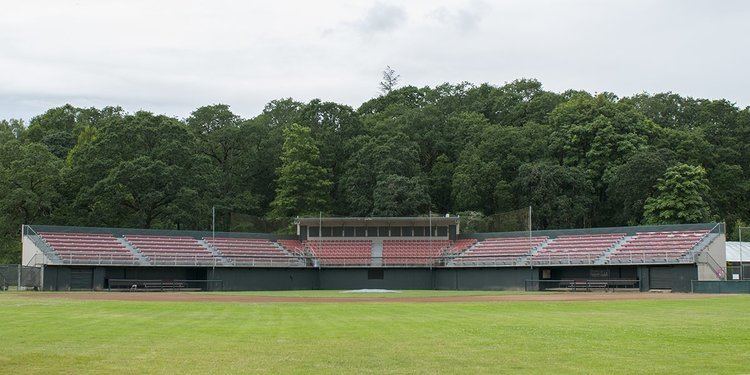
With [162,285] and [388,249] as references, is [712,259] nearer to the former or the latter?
[388,249]

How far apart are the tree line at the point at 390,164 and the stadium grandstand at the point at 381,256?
6.88 m

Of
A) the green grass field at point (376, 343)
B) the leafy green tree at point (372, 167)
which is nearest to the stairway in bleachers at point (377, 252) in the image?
the leafy green tree at point (372, 167)

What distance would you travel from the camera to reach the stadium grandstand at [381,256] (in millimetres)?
61438

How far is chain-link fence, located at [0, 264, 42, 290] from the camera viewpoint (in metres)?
59.7

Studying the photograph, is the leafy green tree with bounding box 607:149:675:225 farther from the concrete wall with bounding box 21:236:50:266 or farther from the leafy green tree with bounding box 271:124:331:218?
the concrete wall with bounding box 21:236:50:266

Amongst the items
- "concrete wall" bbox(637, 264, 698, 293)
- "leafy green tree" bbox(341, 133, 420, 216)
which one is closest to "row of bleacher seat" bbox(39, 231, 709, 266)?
"concrete wall" bbox(637, 264, 698, 293)

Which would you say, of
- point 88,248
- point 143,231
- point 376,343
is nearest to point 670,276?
point 143,231

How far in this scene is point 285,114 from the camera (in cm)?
10775

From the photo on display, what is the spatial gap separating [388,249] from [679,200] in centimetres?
2727

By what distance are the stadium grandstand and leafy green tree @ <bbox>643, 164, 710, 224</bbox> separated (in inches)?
358

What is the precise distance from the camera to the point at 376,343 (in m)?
19.1

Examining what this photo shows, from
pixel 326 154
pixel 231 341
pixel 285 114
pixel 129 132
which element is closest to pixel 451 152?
pixel 326 154

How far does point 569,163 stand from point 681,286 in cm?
3068

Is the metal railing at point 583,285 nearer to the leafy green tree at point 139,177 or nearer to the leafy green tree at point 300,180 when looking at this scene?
the leafy green tree at point 300,180
